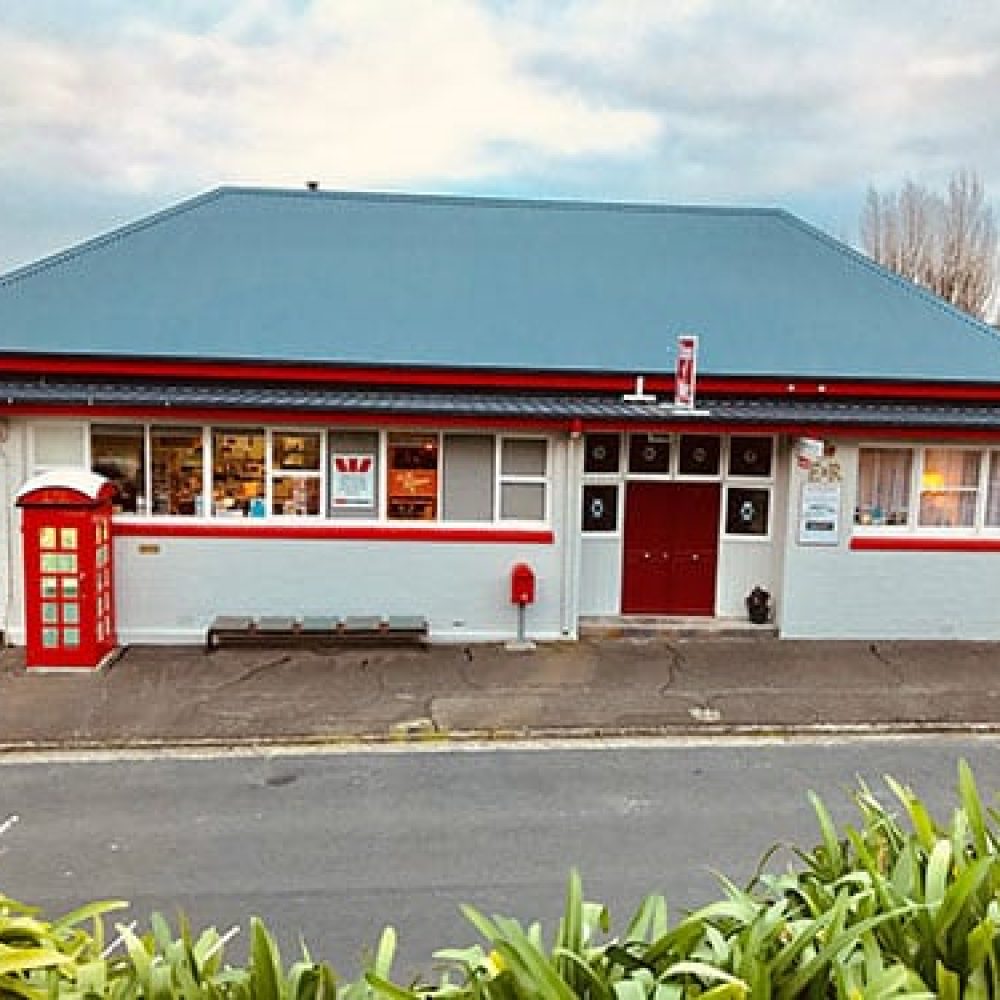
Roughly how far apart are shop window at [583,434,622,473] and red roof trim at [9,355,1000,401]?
74 centimetres

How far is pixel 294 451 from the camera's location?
13977mm

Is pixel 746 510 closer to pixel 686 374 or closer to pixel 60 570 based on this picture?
pixel 686 374

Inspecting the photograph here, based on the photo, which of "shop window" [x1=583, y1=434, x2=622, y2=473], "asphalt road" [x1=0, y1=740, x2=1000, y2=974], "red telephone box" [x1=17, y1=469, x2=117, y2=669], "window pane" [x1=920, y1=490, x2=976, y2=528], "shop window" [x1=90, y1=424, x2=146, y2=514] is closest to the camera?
"asphalt road" [x1=0, y1=740, x2=1000, y2=974]

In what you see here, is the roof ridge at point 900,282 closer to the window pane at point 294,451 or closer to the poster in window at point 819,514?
the poster in window at point 819,514

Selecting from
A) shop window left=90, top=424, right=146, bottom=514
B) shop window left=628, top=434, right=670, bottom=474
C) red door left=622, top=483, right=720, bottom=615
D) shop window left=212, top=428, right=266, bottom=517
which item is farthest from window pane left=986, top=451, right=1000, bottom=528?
shop window left=90, top=424, right=146, bottom=514

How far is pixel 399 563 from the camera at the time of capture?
45.8ft

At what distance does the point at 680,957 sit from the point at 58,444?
12566 millimetres

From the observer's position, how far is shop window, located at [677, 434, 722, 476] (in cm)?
1499

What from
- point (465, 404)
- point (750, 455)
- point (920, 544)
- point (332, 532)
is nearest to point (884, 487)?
point (920, 544)

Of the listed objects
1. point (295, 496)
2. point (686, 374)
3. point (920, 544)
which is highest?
point (686, 374)

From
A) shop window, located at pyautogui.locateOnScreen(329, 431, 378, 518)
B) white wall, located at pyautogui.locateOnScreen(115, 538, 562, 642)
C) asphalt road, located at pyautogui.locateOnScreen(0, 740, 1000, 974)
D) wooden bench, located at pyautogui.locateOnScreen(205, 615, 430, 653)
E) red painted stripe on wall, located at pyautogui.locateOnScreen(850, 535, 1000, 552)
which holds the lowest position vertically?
asphalt road, located at pyautogui.locateOnScreen(0, 740, 1000, 974)

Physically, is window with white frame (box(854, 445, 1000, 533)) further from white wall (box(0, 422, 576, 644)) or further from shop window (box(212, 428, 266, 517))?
shop window (box(212, 428, 266, 517))

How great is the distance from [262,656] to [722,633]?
6637 millimetres

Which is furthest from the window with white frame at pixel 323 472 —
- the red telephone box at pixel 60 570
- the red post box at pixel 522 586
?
the red telephone box at pixel 60 570
